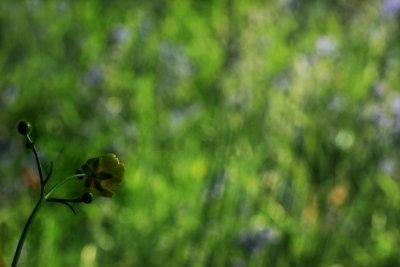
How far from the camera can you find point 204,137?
329cm

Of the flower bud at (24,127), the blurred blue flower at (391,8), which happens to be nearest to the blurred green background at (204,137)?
the blurred blue flower at (391,8)

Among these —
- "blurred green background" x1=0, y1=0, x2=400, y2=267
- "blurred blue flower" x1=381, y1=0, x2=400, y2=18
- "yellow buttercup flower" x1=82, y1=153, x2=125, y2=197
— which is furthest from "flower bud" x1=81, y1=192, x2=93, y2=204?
"blurred blue flower" x1=381, y1=0, x2=400, y2=18

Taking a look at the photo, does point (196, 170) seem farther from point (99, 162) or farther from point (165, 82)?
point (99, 162)

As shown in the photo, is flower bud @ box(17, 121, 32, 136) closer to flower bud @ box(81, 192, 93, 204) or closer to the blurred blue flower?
flower bud @ box(81, 192, 93, 204)

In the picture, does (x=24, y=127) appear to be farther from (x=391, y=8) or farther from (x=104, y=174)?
(x=391, y=8)

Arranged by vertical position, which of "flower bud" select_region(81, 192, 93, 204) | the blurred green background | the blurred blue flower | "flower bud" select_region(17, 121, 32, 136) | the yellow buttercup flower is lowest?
the blurred green background

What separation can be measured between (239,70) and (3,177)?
3.02 feet

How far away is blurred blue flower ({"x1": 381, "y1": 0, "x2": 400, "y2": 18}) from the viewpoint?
3440mm

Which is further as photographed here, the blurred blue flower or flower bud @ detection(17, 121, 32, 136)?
the blurred blue flower

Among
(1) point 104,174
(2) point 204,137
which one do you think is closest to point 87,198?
(1) point 104,174

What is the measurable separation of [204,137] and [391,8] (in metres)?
0.85

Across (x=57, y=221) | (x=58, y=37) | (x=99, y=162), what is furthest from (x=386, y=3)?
(x=99, y=162)

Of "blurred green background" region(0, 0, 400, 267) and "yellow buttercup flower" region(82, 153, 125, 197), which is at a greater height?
"yellow buttercup flower" region(82, 153, 125, 197)

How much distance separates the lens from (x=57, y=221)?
2.58 m
